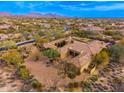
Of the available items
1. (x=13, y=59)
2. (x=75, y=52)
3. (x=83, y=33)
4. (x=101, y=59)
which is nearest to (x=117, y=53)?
(x=101, y=59)

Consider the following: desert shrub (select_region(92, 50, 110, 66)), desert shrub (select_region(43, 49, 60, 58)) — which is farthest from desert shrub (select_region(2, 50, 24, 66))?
desert shrub (select_region(92, 50, 110, 66))

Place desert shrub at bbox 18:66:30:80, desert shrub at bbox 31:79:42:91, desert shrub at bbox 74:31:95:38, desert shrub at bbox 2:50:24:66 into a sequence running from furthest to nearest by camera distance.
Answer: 1. desert shrub at bbox 74:31:95:38
2. desert shrub at bbox 2:50:24:66
3. desert shrub at bbox 18:66:30:80
4. desert shrub at bbox 31:79:42:91

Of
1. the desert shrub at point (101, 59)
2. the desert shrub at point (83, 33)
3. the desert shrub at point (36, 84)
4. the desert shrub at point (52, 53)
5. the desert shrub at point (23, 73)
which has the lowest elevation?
the desert shrub at point (36, 84)

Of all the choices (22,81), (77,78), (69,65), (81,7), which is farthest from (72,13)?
(22,81)

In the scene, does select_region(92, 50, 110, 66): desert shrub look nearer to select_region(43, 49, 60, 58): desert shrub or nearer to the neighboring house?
the neighboring house

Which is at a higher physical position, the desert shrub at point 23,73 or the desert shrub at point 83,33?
the desert shrub at point 83,33

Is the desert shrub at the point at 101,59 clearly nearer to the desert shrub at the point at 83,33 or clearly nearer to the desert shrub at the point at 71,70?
the desert shrub at the point at 71,70

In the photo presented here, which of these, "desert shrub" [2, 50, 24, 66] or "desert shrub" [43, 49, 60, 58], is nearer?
"desert shrub" [2, 50, 24, 66]

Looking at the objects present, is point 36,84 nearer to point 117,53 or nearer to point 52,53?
point 52,53

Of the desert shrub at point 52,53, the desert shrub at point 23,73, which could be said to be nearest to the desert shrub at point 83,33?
the desert shrub at point 52,53
